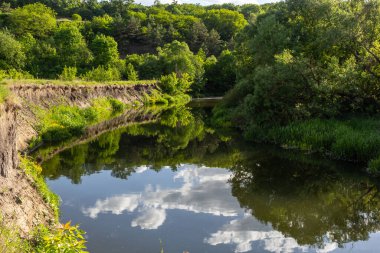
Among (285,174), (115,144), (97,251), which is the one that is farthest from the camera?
(115,144)

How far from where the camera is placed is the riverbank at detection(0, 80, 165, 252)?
36.3 feet

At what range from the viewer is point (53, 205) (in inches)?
593

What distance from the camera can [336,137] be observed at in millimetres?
25875

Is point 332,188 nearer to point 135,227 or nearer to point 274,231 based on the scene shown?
point 274,231

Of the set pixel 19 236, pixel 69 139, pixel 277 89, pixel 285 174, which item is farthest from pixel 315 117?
pixel 19 236

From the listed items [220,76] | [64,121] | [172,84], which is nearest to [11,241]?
[64,121]

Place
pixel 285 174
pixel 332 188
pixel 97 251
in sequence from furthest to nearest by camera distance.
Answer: pixel 285 174 < pixel 332 188 < pixel 97 251

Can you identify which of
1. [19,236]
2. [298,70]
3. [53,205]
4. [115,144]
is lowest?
[115,144]

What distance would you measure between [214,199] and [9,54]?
256 feet

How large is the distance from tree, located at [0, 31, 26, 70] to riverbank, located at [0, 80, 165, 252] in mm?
31561

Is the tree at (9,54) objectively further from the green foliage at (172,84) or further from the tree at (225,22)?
the tree at (225,22)

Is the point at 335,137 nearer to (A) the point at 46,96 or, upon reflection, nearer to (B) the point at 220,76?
(A) the point at 46,96

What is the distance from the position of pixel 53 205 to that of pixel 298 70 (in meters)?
20.8

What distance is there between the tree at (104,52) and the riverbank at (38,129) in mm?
30480
